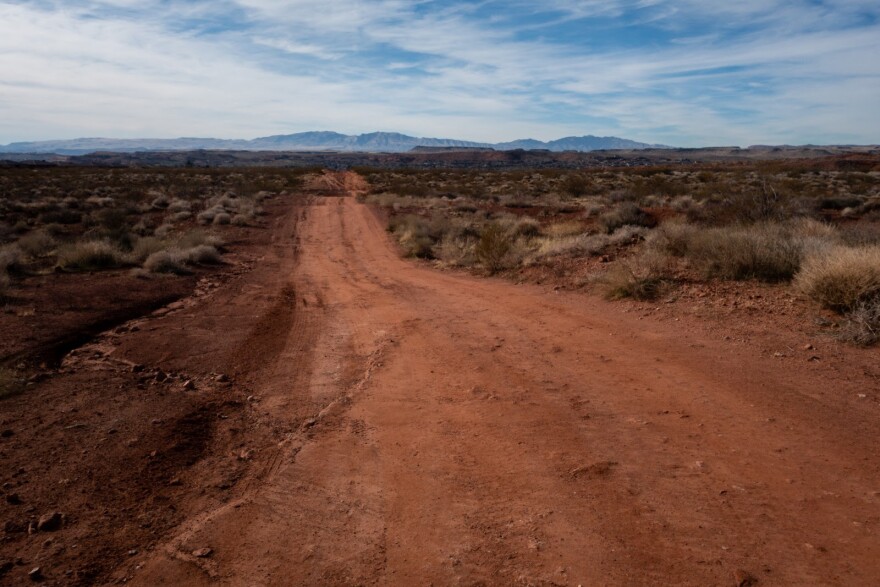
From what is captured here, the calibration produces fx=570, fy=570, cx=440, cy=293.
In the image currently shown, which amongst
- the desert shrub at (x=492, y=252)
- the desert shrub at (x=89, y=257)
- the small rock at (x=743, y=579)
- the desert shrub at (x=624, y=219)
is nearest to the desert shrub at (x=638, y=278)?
the desert shrub at (x=492, y=252)

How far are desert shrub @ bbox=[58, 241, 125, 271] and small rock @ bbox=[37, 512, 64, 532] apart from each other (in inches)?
450

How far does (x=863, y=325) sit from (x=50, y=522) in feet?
27.4

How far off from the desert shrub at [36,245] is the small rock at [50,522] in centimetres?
1496

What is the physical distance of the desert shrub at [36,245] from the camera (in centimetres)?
1625

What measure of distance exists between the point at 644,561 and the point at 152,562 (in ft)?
10.2

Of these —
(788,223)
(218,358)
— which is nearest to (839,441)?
(218,358)

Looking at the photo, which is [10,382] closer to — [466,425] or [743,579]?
[466,425]

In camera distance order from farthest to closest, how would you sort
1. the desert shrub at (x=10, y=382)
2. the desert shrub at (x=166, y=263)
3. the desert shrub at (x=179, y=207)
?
the desert shrub at (x=179, y=207)
the desert shrub at (x=166, y=263)
the desert shrub at (x=10, y=382)

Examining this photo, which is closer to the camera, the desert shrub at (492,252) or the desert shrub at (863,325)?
the desert shrub at (863,325)

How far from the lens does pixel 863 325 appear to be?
→ 682cm

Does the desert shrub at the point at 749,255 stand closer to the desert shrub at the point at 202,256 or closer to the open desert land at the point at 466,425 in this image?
the open desert land at the point at 466,425

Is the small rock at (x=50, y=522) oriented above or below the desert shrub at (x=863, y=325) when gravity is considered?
below

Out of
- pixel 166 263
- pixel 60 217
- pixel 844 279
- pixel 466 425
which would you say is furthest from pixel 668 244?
pixel 60 217

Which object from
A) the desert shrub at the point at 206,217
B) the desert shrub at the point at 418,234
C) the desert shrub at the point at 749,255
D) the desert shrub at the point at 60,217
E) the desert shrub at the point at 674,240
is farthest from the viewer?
the desert shrub at the point at 60,217
